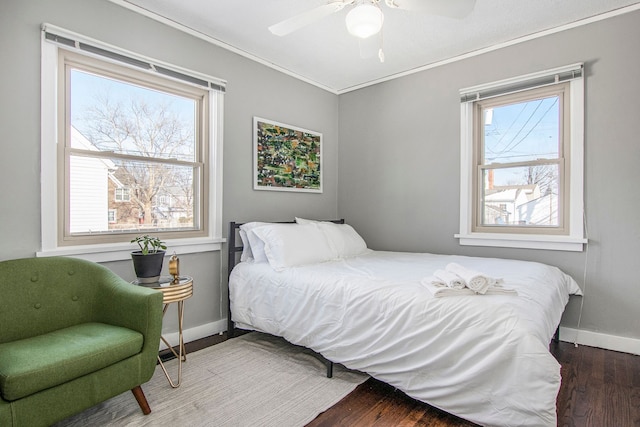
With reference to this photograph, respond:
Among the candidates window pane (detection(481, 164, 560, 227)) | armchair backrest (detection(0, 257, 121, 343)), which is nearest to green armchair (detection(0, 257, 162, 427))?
armchair backrest (detection(0, 257, 121, 343))

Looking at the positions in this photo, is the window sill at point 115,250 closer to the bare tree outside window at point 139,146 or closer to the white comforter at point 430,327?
the bare tree outside window at point 139,146

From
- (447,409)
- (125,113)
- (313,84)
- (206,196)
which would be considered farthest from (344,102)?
(447,409)

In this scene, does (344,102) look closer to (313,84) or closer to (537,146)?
(313,84)

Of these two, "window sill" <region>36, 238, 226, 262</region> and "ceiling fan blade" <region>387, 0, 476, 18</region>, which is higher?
"ceiling fan blade" <region>387, 0, 476, 18</region>

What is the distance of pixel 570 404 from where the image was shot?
192 cm

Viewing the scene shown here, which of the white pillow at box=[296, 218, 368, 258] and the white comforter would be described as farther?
the white pillow at box=[296, 218, 368, 258]

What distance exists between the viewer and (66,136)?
7.55 feet

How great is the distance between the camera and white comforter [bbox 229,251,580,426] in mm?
1521

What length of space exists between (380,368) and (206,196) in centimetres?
201

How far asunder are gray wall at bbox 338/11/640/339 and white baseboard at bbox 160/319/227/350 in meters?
1.89

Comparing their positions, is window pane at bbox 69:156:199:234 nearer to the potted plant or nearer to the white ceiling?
the potted plant

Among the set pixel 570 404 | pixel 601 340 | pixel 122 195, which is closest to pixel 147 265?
pixel 122 195

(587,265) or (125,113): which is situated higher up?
(125,113)

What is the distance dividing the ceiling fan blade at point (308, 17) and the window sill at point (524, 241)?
2326 mm
